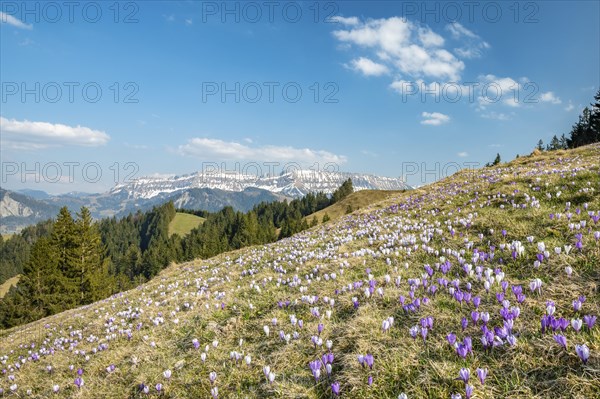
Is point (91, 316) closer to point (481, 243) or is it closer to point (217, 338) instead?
point (217, 338)

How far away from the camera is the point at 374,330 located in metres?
4.55

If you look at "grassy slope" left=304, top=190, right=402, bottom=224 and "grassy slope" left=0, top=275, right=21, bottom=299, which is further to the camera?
"grassy slope" left=0, top=275, right=21, bottom=299

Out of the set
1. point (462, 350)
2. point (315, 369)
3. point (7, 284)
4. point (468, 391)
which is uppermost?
point (462, 350)

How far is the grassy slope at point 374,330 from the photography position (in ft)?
11.0

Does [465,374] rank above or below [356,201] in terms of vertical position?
above

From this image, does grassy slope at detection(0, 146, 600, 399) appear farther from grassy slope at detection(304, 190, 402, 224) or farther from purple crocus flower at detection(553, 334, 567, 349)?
grassy slope at detection(304, 190, 402, 224)

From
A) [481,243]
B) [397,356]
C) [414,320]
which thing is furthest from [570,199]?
[397,356]

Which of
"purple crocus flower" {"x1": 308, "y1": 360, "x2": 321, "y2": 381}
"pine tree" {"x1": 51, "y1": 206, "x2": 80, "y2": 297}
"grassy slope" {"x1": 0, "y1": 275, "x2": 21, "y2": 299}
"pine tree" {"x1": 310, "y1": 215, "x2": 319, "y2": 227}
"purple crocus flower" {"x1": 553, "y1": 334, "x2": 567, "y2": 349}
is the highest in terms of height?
"purple crocus flower" {"x1": 553, "y1": 334, "x2": 567, "y2": 349}

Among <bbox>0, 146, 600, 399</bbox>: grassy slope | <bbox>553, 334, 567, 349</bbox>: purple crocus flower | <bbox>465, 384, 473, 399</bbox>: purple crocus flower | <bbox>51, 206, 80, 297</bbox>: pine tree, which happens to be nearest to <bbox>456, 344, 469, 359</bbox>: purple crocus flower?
<bbox>0, 146, 600, 399</bbox>: grassy slope

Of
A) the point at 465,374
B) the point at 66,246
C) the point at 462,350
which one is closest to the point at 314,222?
the point at 66,246

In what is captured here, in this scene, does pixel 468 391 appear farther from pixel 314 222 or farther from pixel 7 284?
pixel 7 284

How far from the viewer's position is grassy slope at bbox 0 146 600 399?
335cm

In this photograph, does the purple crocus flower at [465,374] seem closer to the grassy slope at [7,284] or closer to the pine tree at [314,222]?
the pine tree at [314,222]

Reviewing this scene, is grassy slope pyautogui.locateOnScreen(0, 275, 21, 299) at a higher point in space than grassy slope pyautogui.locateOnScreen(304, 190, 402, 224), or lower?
lower
